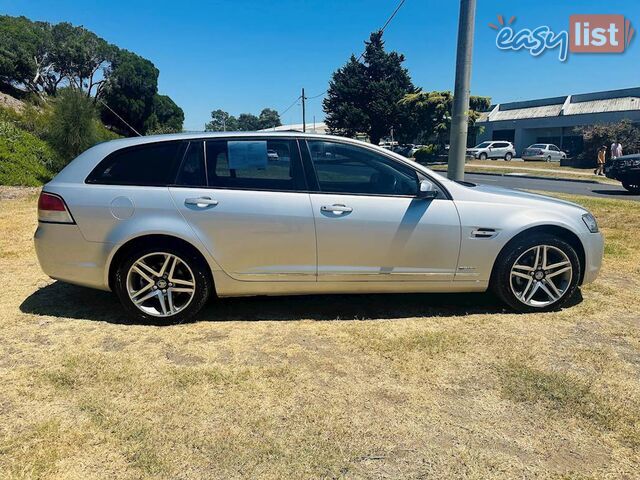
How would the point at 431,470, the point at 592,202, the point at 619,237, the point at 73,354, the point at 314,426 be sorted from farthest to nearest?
the point at 592,202, the point at 619,237, the point at 73,354, the point at 314,426, the point at 431,470

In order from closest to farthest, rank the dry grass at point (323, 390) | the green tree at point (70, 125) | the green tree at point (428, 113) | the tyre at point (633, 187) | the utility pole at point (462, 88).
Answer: the dry grass at point (323, 390) → the utility pole at point (462, 88) → the tyre at point (633, 187) → the green tree at point (70, 125) → the green tree at point (428, 113)

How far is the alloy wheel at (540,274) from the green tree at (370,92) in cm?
3944

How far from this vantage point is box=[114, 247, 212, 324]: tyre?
367 cm

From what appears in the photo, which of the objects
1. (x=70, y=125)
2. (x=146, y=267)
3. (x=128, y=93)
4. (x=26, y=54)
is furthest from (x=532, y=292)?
(x=128, y=93)

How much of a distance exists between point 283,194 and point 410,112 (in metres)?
39.6

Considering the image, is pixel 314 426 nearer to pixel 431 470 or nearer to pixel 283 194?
pixel 431 470

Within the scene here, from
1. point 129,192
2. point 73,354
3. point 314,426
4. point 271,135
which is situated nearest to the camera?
point 314,426

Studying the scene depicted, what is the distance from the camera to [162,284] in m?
3.73

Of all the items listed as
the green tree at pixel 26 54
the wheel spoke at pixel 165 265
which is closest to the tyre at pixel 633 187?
the wheel spoke at pixel 165 265

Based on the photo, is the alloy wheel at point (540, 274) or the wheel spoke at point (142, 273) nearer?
the wheel spoke at point (142, 273)

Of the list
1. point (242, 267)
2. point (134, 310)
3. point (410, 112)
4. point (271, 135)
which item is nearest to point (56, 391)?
point (134, 310)

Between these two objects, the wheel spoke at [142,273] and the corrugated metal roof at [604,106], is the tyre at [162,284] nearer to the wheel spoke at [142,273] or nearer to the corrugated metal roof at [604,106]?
the wheel spoke at [142,273]

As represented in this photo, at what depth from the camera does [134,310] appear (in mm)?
3727

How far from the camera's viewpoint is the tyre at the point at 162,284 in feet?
12.1
